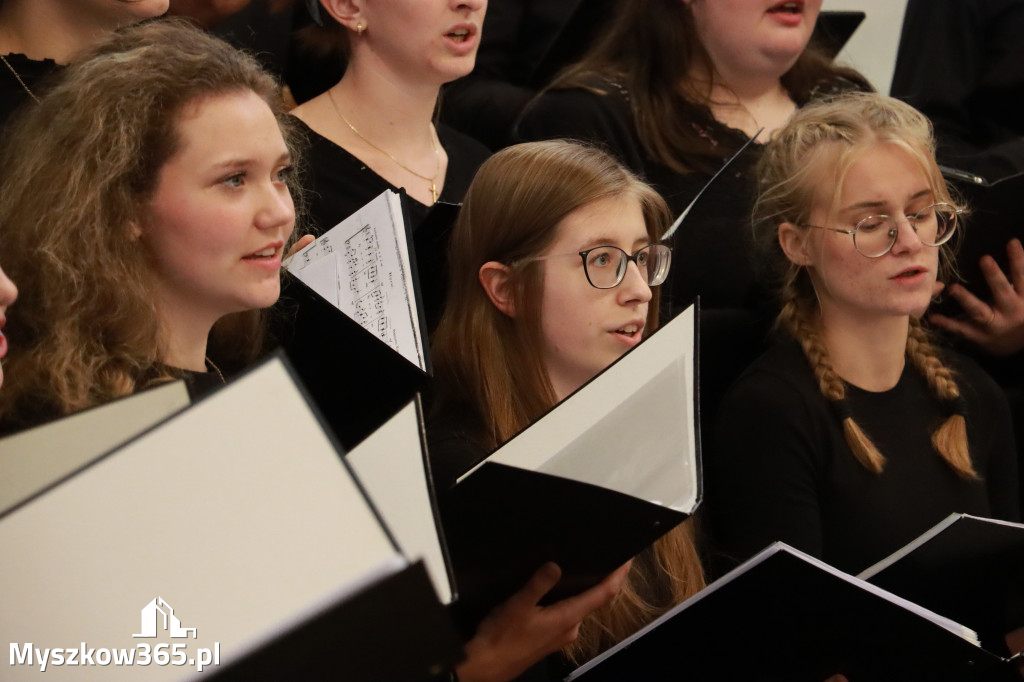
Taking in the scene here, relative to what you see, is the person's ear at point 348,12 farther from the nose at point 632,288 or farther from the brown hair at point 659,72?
the nose at point 632,288

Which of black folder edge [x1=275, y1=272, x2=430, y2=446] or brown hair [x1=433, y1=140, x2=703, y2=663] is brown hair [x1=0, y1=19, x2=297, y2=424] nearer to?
black folder edge [x1=275, y1=272, x2=430, y2=446]

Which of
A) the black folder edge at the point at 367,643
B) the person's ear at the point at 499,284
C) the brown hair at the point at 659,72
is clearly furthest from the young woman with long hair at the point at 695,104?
the black folder edge at the point at 367,643

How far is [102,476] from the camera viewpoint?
69cm

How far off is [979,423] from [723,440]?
0.42 m

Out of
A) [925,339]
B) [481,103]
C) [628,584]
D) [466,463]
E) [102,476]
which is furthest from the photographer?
[481,103]

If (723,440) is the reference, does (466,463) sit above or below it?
above

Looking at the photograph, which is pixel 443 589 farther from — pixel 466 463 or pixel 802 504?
pixel 802 504

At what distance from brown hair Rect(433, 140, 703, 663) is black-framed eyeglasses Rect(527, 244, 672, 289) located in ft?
0.18

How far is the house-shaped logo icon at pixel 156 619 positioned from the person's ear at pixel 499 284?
0.95 metres

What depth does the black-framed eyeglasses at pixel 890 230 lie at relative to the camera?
177 cm

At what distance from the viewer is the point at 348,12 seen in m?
1.91

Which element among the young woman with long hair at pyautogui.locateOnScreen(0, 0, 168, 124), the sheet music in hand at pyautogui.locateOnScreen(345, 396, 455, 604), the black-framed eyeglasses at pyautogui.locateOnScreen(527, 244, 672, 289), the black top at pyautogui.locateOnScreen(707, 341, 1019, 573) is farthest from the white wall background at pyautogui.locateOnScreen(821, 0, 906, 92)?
the sheet music in hand at pyautogui.locateOnScreen(345, 396, 455, 604)

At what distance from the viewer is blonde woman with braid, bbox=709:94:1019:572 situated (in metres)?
1.69

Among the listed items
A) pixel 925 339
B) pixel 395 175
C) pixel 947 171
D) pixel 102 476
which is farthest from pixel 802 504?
pixel 102 476
